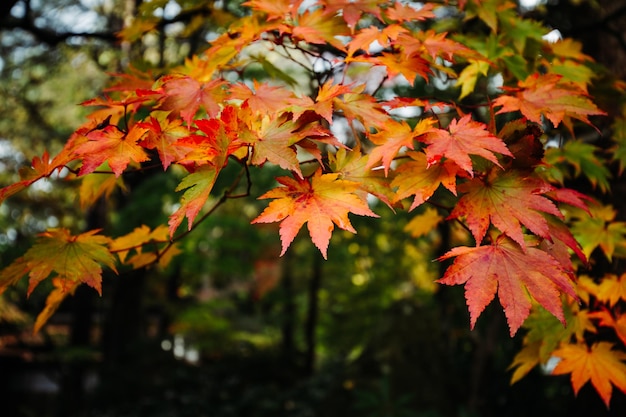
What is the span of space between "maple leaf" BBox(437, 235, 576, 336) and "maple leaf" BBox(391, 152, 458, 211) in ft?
0.60

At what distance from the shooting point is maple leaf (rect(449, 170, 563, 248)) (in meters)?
1.21

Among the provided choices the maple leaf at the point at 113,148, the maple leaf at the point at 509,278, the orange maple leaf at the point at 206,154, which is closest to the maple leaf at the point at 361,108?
the orange maple leaf at the point at 206,154

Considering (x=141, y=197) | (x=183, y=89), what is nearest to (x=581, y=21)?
(x=183, y=89)

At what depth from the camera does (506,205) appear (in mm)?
1256

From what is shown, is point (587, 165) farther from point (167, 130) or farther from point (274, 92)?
point (167, 130)

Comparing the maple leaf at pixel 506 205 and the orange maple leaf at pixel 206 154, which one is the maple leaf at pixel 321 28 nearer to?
the orange maple leaf at pixel 206 154

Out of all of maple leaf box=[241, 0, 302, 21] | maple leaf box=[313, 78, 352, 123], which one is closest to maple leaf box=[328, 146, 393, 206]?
maple leaf box=[313, 78, 352, 123]

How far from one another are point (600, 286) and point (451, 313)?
3601 mm

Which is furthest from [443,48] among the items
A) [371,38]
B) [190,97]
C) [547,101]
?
[190,97]

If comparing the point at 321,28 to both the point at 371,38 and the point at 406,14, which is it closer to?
the point at 371,38

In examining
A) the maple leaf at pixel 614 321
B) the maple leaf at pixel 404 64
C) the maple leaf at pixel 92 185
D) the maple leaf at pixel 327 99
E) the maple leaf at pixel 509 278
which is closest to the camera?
the maple leaf at pixel 509 278

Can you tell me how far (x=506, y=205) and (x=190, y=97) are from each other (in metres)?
0.92

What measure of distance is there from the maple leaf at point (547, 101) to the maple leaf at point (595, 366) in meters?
0.77

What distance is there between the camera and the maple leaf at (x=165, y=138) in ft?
4.53
